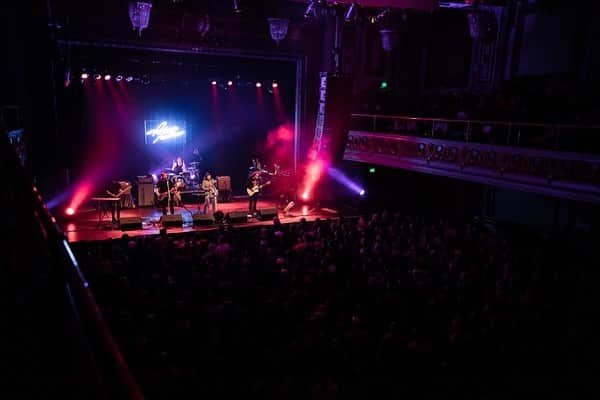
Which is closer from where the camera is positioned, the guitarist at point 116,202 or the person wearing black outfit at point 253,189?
the guitarist at point 116,202

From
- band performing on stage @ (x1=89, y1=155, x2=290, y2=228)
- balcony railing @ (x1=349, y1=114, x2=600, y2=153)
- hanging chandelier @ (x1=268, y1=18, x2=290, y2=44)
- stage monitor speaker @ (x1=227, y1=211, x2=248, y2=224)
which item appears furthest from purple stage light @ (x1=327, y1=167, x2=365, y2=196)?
hanging chandelier @ (x1=268, y1=18, x2=290, y2=44)

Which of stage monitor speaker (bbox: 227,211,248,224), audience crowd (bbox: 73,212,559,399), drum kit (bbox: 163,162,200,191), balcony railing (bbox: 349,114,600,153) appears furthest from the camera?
drum kit (bbox: 163,162,200,191)

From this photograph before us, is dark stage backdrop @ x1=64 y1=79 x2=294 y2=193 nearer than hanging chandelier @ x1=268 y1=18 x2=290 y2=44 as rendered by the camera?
No

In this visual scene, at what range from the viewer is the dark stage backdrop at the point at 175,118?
51.8ft

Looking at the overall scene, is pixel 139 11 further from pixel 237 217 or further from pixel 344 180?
pixel 344 180

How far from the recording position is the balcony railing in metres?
9.95

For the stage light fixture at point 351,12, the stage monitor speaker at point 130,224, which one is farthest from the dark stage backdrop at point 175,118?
the stage light fixture at point 351,12

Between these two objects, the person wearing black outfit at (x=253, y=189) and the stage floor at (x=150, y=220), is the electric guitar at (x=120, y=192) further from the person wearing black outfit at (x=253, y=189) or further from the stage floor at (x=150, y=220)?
the person wearing black outfit at (x=253, y=189)

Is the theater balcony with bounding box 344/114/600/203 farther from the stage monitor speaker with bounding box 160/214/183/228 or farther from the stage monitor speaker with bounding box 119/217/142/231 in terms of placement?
the stage monitor speaker with bounding box 119/217/142/231

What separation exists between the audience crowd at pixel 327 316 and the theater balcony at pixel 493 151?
199cm

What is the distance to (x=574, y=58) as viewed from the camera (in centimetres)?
1333

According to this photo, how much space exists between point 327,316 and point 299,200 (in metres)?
10.9

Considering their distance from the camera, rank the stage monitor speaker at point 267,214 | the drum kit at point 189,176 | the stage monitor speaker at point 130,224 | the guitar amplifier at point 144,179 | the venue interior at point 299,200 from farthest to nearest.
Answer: the guitar amplifier at point 144,179 < the drum kit at point 189,176 < the stage monitor speaker at point 267,214 < the stage monitor speaker at point 130,224 < the venue interior at point 299,200

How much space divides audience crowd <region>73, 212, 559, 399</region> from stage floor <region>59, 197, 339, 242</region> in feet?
8.73
